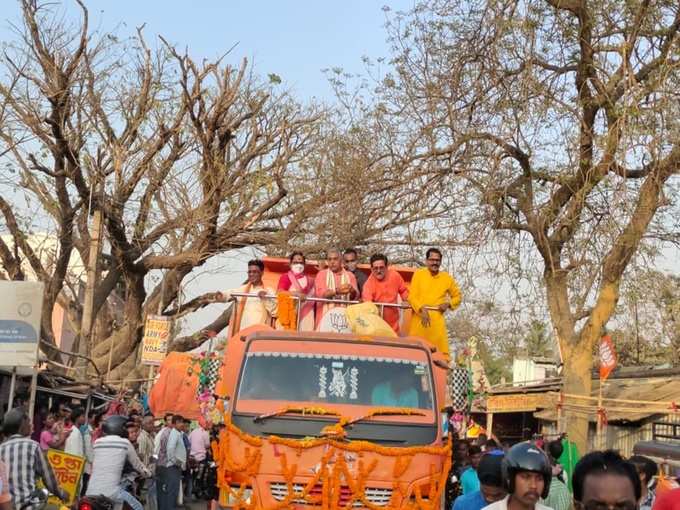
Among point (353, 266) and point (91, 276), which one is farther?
point (91, 276)

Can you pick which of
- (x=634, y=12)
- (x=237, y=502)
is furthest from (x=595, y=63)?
(x=237, y=502)

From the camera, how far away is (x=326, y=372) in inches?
438

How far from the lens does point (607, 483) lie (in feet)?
13.3

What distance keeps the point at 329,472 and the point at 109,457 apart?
1957 mm

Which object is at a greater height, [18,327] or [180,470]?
[18,327]

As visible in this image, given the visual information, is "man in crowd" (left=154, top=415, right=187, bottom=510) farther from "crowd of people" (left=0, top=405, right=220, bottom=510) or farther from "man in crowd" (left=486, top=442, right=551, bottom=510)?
"man in crowd" (left=486, top=442, right=551, bottom=510)

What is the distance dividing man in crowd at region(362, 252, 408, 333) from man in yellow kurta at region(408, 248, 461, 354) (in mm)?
244

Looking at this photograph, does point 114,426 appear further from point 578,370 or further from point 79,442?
point 578,370

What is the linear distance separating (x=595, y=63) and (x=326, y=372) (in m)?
7.32

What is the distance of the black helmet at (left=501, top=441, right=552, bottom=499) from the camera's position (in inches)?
188

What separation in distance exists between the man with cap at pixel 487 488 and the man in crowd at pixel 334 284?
646 cm

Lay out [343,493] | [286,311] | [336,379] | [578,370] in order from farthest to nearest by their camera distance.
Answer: [578,370] < [286,311] < [336,379] < [343,493]

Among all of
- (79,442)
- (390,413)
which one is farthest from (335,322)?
(79,442)

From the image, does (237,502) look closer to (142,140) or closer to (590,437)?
(590,437)
